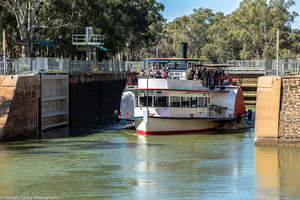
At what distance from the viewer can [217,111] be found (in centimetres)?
3681

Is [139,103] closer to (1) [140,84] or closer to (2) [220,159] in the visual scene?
(1) [140,84]

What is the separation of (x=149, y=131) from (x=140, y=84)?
118 inches

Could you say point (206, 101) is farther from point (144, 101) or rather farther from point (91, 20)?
point (91, 20)

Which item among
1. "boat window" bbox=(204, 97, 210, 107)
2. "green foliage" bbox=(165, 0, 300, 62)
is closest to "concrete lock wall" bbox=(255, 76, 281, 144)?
"boat window" bbox=(204, 97, 210, 107)

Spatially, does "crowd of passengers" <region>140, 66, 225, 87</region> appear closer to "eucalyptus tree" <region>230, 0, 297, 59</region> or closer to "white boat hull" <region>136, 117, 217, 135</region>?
"white boat hull" <region>136, 117, 217, 135</region>

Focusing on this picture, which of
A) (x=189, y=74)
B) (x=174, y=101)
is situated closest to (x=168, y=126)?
(x=174, y=101)

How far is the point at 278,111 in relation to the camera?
94.3 feet

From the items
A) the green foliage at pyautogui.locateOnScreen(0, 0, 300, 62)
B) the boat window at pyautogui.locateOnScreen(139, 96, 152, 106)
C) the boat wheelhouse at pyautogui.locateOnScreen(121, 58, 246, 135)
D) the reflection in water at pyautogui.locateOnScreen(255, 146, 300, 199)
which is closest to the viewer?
the reflection in water at pyautogui.locateOnScreen(255, 146, 300, 199)

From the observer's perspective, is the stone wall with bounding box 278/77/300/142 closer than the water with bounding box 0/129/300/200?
No

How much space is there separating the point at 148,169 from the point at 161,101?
10924mm

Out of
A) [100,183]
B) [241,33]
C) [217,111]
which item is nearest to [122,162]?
[100,183]

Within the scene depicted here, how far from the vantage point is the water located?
2027 cm

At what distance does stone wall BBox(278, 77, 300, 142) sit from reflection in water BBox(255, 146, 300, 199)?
62 cm

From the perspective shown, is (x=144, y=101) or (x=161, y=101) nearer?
(x=161, y=101)
